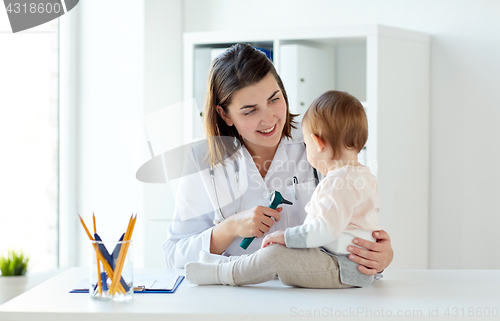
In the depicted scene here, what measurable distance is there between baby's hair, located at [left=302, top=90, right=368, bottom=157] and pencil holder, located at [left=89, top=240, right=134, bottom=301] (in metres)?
0.52

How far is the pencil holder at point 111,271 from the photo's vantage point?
96 cm

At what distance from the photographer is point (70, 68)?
Result: 2717mm

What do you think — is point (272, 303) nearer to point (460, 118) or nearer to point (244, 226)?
point (244, 226)

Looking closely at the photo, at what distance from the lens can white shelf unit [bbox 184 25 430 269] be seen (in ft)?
7.47

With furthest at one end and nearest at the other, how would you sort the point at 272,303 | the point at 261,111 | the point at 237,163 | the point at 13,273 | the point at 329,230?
the point at 13,273 < the point at 237,163 < the point at 261,111 < the point at 329,230 < the point at 272,303

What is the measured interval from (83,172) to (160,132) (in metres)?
0.60

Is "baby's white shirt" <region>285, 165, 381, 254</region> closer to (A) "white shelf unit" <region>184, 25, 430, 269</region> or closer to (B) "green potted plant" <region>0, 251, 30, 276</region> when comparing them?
(A) "white shelf unit" <region>184, 25, 430, 269</region>

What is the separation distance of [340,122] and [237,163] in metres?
0.47

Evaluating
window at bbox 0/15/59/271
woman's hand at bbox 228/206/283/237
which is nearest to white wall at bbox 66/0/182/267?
window at bbox 0/15/59/271

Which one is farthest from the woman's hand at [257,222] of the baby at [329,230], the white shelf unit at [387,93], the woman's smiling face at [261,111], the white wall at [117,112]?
the white wall at [117,112]

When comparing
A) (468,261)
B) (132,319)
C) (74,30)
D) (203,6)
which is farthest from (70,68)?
(468,261)

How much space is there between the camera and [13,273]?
90.0 inches

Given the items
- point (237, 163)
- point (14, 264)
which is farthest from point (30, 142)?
point (237, 163)

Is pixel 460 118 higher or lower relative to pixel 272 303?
higher
